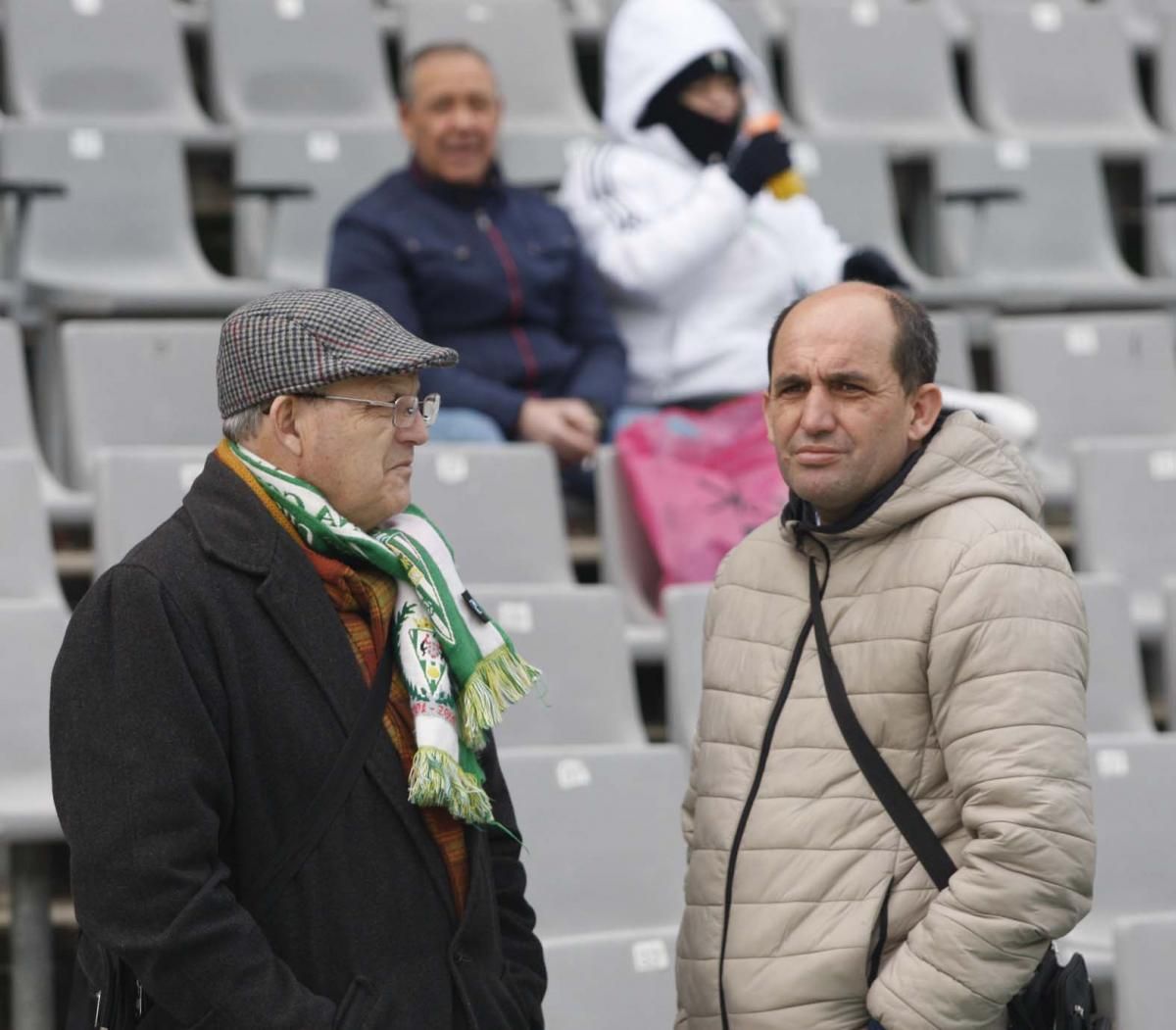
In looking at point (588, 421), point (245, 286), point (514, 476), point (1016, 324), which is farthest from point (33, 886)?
point (1016, 324)

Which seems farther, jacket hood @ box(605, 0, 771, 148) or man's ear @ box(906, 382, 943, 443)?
jacket hood @ box(605, 0, 771, 148)

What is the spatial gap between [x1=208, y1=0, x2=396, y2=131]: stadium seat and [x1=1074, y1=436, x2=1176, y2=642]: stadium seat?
6.61 feet

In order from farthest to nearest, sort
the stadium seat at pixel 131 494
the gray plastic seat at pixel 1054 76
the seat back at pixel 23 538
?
A: the gray plastic seat at pixel 1054 76 → the seat back at pixel 23 538 → the stadium seat at pixel 131 494

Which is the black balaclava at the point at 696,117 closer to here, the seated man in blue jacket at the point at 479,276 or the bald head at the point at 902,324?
the seated man in blue jacket at the point at 479,276

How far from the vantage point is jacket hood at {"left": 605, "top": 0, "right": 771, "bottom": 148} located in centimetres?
405

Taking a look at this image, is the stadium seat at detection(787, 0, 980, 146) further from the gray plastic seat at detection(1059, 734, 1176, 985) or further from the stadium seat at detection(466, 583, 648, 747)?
the gray plastic seat at detection(1059, 734, 1176, 985)

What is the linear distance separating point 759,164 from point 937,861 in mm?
2333

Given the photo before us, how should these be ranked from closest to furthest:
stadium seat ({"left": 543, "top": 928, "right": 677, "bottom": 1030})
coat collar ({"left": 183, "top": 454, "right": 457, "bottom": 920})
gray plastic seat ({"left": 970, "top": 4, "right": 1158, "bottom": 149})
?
coat collar ({"left": 183, "top": 454, "right": 457, "bottom": 920}) → stadium seat ({"left": 543, "top": 928, "right": 677, "bottom": 1030}) → gray plastic seat ({"left": 970, "top": 4, "right": 1158, "bottom": 149})

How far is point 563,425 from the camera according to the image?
3.74m

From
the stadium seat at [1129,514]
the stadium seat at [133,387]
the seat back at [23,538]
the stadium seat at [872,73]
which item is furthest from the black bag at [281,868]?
the stadium seat at [872,73]

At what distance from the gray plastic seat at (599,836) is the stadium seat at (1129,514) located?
3.94 ft

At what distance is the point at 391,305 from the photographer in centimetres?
369

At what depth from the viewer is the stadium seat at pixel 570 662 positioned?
3.25 metres

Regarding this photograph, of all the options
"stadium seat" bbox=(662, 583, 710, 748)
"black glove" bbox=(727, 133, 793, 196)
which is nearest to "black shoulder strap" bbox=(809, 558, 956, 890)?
"stadium seat" bbox=(662, 583, 710, 748)
